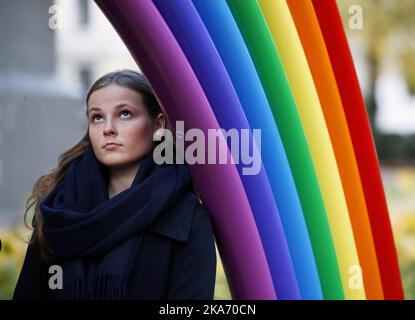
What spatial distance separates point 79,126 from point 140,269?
4.10 metres

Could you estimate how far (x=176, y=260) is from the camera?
95.8 inches

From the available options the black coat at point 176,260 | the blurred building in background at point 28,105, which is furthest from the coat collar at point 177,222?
the blurred building in background at point 28,105

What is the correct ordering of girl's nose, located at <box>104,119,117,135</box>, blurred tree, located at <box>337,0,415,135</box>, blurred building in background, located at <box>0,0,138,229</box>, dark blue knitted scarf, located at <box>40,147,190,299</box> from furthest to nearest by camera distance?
blurred tree, located at <box>337,0,415,135</box>, blurred building in background, located at <box>0,0,138,229</box>, girl's nose, located at <box>104,119,117,135</box>, dark blue knitted scarf, located at <box>40,147,190,299</box>

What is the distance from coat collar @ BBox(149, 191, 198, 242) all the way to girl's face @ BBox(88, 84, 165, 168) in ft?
0.70

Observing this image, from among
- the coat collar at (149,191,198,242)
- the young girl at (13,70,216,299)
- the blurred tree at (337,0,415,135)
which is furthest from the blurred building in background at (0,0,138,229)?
the blurred tree at (337,0,415,135)

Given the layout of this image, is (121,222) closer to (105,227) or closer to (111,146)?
(105,227)

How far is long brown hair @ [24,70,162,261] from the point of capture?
253 cm

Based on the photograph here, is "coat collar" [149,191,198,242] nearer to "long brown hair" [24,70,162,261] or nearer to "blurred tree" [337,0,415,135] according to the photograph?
"long brown hair" [24,70,162,261]

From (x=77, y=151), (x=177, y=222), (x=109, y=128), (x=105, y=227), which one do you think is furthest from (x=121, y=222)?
(x=77, y=151)

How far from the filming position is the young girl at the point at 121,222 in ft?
7.81

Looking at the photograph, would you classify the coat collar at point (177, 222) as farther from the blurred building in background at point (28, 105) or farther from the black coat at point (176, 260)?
the blurred building in background at point (28, 105)

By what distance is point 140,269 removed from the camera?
239 centimetres
